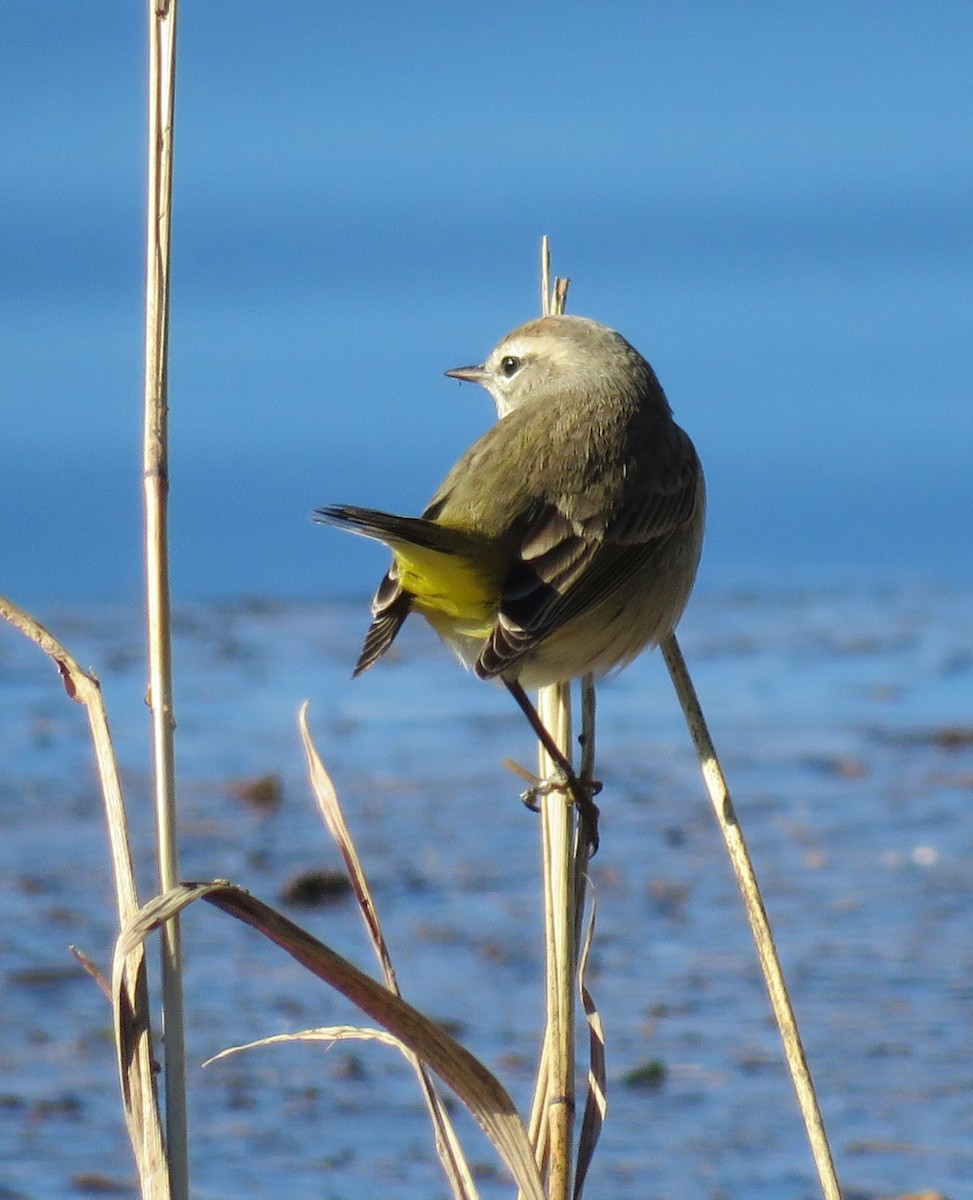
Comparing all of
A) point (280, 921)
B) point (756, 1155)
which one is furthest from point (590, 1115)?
point (756, 1155)

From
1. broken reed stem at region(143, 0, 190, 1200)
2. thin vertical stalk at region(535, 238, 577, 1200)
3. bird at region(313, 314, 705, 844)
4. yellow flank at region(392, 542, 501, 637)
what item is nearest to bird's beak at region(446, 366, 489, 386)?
bird at region(313, 314, 705, 844)

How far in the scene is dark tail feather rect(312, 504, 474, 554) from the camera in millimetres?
3387

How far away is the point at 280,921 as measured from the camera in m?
2.57

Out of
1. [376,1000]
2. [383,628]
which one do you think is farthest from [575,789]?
[376,1000]

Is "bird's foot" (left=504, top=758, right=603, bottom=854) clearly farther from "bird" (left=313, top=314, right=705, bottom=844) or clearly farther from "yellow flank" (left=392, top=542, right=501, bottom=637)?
"yellow flank" (left=392, top=542, right=501, bottom=637)

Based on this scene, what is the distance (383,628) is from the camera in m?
3.71

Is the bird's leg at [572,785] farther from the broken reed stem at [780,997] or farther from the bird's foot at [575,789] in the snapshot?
the broken reed stem at [780,997]

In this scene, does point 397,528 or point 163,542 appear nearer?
point 163,542

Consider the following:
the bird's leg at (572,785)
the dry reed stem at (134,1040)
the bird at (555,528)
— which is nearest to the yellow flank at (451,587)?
the bird at (555,528)

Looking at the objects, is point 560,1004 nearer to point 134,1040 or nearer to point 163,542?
point 134,1040

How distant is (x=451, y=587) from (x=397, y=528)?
1.06ft

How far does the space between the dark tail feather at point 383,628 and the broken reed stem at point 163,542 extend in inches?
32.3

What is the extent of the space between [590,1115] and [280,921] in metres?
0.90

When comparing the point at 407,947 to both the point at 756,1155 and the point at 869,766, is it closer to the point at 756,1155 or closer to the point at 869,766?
the point at 756,1155
